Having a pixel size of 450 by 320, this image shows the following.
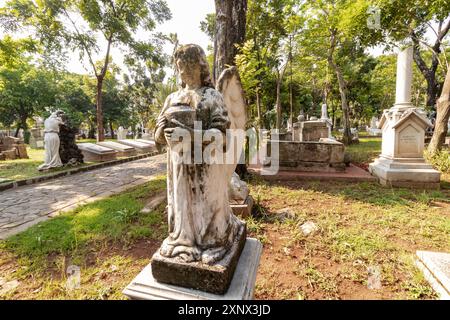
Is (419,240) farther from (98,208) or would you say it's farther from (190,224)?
(98,208)

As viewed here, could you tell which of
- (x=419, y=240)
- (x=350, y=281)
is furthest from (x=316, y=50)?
(x=350, y=281)

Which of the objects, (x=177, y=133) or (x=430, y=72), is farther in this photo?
(x=430, y=72)

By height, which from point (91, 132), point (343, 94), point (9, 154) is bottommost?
point (9, 154)

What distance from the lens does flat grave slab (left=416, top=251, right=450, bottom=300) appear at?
2229 millimetres

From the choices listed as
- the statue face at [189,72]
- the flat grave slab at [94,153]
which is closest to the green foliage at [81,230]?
the statue face at [189,72]

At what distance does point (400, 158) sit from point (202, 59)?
6.25 metres

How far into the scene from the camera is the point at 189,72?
1.69 m

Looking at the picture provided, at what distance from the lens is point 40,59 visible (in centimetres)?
1356

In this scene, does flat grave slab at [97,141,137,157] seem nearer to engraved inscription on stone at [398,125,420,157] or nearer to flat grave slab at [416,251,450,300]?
engraved inscription on stone at [398,125,420,157]

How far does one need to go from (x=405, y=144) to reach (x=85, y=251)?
711 cm

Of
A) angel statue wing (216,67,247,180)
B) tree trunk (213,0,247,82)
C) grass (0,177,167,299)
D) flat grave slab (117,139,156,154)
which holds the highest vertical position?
tree trunk (213,0,247,82)

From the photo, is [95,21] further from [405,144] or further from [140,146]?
[405,144]

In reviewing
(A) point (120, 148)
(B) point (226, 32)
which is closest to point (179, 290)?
(B) point (226, 32)

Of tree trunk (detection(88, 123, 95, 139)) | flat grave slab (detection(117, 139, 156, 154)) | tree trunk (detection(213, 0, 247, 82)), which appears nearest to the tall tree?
flat grave slab (detection(117, 139, 156, 154))
